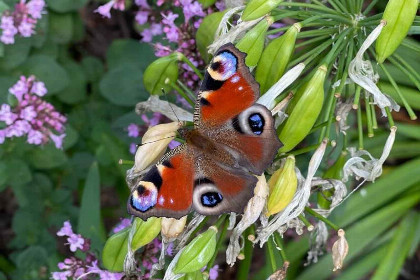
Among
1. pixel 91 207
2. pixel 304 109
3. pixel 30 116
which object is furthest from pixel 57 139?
pixel 304 109

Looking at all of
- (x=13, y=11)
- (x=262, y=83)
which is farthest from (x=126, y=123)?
(x=262, y=83)

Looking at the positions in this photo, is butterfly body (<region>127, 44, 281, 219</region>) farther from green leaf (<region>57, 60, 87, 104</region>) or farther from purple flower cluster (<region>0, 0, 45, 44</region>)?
green leaf (<region>57, 60, 87, 104</region>)

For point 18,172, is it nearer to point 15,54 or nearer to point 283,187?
point 15,54

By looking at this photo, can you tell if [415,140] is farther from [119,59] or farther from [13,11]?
[13,11]

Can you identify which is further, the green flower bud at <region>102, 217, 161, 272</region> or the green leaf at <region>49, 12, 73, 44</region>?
the green leaf at <region>49, 12, 73, 44</region>

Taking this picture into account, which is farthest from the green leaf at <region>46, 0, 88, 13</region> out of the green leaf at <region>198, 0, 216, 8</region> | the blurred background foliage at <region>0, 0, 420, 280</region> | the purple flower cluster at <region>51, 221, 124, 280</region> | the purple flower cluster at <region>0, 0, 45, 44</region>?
the purple flower cluster at <region>51, 221, 124, 280</region>

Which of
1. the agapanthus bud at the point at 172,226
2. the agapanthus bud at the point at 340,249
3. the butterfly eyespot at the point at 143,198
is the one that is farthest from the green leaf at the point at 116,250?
the agapanthus bud at the point at 340,249
